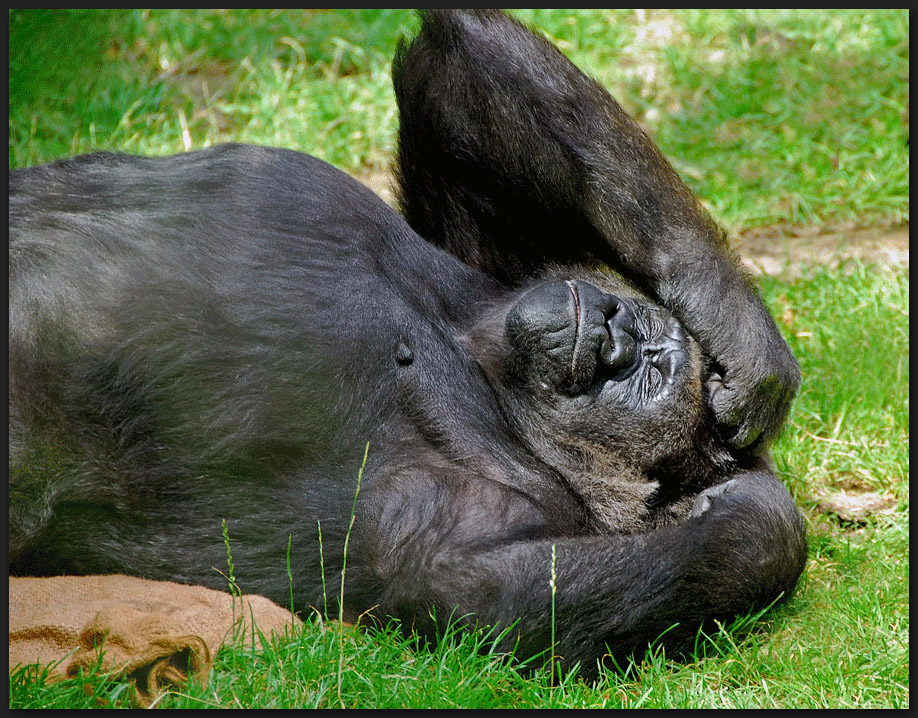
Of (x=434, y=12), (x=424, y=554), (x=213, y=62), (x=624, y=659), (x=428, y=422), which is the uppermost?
(x=434, y=12)

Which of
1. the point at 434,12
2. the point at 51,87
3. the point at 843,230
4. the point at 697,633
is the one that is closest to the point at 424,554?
the point at 697,633

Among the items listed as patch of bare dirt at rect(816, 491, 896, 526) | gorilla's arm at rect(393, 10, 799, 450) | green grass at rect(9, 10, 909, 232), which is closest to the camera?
gorilla's arm at rect(393, 10, 799, 450)

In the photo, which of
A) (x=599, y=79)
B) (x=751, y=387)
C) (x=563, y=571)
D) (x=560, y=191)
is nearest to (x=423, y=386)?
(x=563, y=571)

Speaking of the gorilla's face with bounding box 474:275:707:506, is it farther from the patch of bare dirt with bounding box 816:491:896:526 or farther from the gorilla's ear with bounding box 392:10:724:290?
the patch of bare dirt with bounding box 816:491:896:526

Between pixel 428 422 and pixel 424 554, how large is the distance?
0.46m

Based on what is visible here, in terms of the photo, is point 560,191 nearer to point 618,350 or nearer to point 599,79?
point 618,350

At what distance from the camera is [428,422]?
130 inches

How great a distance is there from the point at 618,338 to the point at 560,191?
638 mm

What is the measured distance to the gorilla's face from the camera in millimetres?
3393

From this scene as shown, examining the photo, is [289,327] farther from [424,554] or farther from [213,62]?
[213,62]

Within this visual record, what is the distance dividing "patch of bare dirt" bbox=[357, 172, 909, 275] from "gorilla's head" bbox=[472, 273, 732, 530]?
199 centimetres

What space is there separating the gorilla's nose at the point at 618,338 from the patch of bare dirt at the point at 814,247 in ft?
6.56

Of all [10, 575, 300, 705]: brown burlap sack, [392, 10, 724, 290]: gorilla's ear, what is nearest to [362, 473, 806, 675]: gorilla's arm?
[10, 575, 300, 705]: brown burlap sack

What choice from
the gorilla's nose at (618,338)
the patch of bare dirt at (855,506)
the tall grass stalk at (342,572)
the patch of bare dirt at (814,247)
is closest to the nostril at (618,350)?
the gorilla's nose at (618,338)
